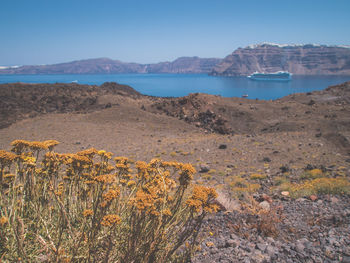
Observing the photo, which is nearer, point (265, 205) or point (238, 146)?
point (265, 205)

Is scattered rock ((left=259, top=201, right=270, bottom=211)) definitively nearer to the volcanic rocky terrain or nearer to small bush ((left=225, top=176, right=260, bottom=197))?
the volcanic rocky terrain

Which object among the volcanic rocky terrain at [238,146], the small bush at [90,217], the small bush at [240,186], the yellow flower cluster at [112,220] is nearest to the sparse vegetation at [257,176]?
the volcanic rocky terrain at [238,146]

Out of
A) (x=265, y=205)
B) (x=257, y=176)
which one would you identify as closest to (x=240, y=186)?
(x=257, y=176)

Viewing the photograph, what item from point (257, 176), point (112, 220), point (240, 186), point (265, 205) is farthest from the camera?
point (257, 176)

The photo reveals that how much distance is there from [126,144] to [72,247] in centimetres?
1220

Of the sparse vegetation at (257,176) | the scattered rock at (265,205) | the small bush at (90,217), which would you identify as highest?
the small bush at (90,217)

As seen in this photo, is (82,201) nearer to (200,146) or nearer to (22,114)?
(200,146)

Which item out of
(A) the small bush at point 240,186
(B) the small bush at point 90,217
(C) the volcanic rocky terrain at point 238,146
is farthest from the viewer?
(A) the small bush at point 240,186

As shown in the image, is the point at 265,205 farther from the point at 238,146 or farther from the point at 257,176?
the point at 238,146

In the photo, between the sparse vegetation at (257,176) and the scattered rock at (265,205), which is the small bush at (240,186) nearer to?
the sparse vegetation at (257,176)

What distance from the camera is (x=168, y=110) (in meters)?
23.6

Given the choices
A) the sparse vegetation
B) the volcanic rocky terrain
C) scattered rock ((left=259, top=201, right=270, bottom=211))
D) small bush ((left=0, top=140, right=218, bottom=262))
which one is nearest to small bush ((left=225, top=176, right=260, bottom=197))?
the volcanic rocky terrain

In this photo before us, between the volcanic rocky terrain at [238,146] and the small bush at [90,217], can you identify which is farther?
the volcanic rocky terrain at [238,146]

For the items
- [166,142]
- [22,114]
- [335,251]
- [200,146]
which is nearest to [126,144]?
[166,142]
